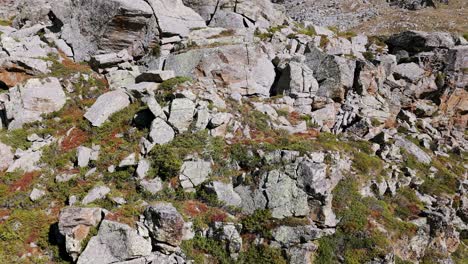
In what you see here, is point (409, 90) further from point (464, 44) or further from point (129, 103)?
point (129, 103)

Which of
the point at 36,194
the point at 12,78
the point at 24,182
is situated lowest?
the point at 24,182

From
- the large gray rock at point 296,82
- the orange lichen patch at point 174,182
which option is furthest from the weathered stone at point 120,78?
the large gray rock at point 296,82

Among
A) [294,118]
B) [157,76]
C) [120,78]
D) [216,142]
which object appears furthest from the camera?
[120,78]

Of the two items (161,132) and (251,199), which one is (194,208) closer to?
(251,199)

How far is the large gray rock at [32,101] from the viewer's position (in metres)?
19.9

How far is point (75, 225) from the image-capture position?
12617 millimetres

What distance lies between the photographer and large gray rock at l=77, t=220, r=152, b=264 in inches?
483

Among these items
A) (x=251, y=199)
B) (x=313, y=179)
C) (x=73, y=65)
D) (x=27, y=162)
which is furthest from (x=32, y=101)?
(x=313, y=179)

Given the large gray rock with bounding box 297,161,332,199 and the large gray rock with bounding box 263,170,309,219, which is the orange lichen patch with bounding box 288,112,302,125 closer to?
the large gray rock with bounding box 297,161,332,199

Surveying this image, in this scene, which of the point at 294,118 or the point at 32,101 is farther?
the point at 294,118

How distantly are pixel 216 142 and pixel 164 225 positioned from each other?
6075 mm

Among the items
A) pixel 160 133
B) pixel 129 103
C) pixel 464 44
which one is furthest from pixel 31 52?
pixel 464 44

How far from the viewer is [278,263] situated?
14.1m

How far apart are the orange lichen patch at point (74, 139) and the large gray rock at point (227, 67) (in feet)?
26.2
